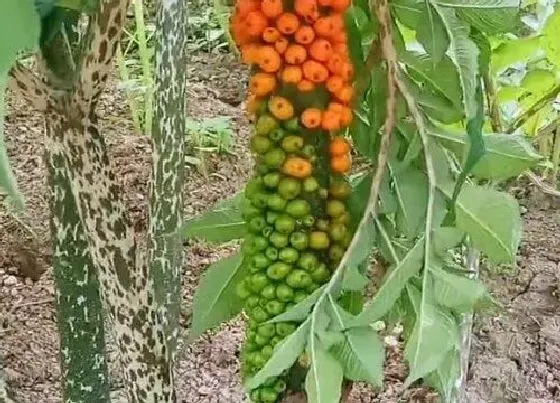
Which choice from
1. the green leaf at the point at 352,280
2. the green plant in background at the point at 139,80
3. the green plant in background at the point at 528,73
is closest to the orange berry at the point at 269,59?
the green leaf at the point at 352,280

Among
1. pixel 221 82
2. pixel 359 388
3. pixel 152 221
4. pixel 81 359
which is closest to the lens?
pixel 152 221

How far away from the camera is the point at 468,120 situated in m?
0.46

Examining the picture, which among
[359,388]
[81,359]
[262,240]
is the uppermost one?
[262,240]

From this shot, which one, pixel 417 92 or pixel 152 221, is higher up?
pixel 417 92

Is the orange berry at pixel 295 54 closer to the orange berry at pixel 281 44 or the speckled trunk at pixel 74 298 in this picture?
the orange berry at pixel 281 44

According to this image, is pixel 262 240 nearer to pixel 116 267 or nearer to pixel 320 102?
pixel 320 102

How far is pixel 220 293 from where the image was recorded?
57 cm

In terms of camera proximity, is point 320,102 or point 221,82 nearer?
point 320,102

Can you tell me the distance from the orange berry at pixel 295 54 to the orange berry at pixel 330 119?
0.10 ft

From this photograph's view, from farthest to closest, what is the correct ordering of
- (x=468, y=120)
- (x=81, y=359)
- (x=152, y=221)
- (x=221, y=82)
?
(x=221, y=82) → (x=81, y=359) → (x=152, y=221) → (x=468, y=120)

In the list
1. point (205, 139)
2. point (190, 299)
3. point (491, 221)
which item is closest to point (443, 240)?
point (491, 221)

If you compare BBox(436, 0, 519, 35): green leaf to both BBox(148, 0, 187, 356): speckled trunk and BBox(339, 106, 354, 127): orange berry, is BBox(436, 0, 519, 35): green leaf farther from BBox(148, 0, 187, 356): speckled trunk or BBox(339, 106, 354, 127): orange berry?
BBox(148, 0, 187, 356): speckled trunk

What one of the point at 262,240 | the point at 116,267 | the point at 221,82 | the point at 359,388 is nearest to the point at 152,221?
the point at 116,267

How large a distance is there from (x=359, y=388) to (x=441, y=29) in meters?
0.88
